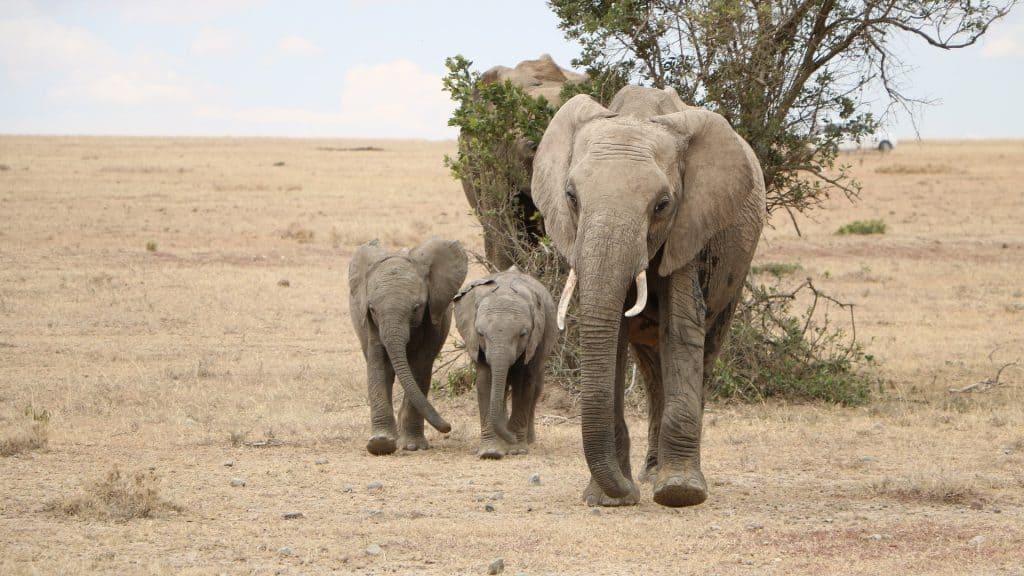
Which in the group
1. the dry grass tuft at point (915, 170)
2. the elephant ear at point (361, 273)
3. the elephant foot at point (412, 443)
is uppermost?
the elephant ear at point (361, 273)

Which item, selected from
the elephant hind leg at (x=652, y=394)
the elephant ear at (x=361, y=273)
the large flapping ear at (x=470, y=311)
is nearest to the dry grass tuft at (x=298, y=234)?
the elephant ear at (x=361, y=273)

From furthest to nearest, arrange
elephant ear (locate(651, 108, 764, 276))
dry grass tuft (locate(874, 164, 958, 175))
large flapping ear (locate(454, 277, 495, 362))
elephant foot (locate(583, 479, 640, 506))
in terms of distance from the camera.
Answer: dry grass tuft (locate(874, 164, 958, 175)), large flapping ear (locate(454, 277, 495, 362)), elephant foot (locate(583, 479, 640, 506)), elephant ear (locate(651, 108, 764, 276))

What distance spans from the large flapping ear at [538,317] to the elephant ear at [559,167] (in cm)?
223

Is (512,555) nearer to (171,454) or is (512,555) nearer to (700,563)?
(700,563)

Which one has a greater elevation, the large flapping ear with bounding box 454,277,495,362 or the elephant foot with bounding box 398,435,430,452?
the large flapping ear with bounding box 454,277,495,362

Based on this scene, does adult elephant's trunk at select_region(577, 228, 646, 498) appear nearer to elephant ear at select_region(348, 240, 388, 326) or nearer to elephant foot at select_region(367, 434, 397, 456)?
elephant foot at select_region(367, 434, 397, 456)

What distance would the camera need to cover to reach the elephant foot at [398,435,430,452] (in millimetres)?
10125

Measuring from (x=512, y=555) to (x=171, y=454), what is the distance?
3.63m

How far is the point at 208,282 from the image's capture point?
1983cm

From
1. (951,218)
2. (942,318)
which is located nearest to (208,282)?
(942,318)

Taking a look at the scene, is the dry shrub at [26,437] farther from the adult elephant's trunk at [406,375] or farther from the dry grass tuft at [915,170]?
the dry grass tuft at [915,170]

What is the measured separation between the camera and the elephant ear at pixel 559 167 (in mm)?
7395

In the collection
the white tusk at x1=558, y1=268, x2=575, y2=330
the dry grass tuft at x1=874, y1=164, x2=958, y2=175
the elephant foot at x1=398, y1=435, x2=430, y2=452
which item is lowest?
the elephant foot at x1=398, y1=435, x2=430, y2=452

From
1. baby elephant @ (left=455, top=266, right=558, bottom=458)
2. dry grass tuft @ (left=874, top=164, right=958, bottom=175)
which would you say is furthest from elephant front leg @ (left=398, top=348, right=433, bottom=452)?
dry grass tuft @ (left=874, top=164, right=958, bottom=175)
